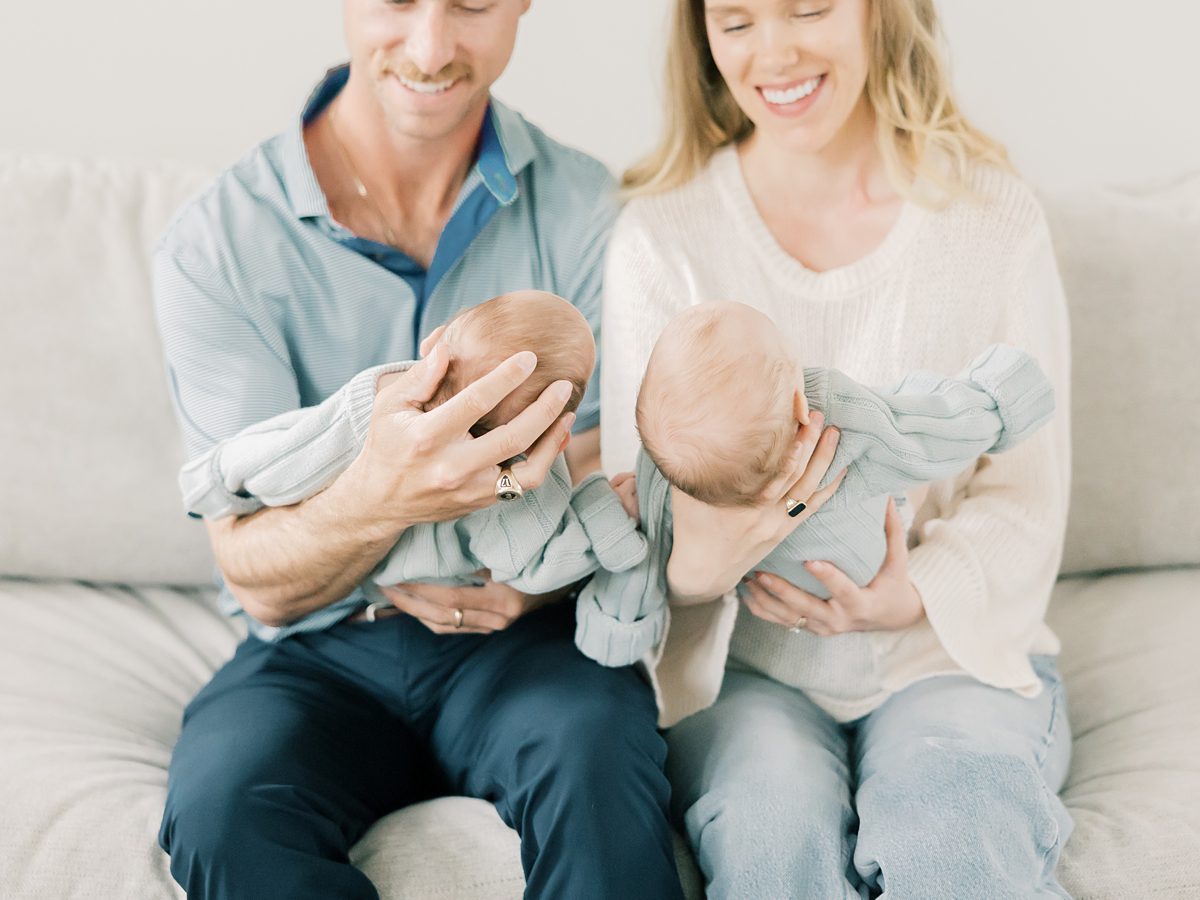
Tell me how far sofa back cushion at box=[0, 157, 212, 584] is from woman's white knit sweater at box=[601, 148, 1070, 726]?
30.0 inches

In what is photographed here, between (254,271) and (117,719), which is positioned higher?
(254,271)

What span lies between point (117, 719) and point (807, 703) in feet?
3.19

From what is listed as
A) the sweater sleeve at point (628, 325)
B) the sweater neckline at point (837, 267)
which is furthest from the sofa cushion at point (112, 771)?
the sweater neckline at point (837, 267)

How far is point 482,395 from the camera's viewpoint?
4.10 feet

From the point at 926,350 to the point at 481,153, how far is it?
2.34 ft

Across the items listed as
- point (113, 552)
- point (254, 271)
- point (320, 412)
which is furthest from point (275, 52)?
point (320, 412)

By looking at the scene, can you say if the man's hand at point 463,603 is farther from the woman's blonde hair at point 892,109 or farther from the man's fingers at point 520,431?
the woman's blonde hair at point 892,109

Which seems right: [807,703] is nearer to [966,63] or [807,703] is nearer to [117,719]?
[117,719]

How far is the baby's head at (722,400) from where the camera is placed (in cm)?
129

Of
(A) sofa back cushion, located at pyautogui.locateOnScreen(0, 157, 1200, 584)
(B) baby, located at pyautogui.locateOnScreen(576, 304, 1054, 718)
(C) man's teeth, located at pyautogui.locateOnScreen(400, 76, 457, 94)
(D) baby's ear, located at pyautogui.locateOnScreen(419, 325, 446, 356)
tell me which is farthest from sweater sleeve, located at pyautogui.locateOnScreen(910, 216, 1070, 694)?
(C) man's teeth, located at pyautogui.locateOnScreen(400, 76, 457, 94)

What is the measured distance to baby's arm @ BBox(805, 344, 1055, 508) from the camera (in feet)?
4.59

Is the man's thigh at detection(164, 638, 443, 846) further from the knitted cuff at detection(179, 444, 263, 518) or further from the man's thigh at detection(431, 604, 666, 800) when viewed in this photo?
the knitted cuff at detection(179, 444, 263, 518)

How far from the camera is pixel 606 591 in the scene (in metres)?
1.53

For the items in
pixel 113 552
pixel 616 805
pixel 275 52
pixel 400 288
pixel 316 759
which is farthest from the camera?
pixel 275 52
